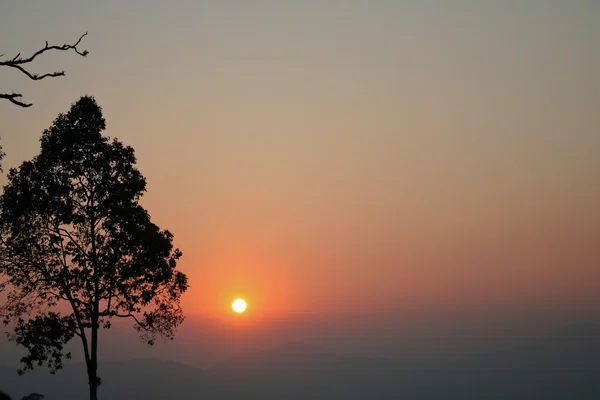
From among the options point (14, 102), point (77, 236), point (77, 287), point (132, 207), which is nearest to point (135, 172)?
point (132, 207)

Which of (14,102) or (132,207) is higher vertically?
(132,207)

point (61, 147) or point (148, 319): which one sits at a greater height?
point (61, 147)

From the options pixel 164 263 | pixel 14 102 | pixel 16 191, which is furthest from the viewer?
pixel 164 263

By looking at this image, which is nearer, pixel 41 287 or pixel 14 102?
pixel 14 102

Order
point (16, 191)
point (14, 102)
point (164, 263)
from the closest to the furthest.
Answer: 1. point (14, 102)
2. point (16, 191)
3. point (164, 263)

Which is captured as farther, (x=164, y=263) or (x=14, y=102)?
(x=164, y=263)

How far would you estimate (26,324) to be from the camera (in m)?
38.8

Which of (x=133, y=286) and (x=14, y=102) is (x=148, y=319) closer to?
(x=133, y=286)

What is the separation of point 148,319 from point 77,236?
742 centimetres

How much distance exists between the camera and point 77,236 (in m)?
39.2

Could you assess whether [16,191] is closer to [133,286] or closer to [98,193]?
[98,193]

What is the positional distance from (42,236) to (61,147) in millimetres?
5983

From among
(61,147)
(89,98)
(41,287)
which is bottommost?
(41,287)

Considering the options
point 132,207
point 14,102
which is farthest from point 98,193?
point 14,102
